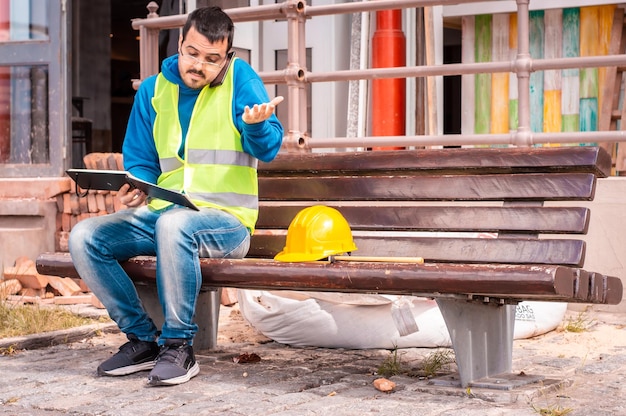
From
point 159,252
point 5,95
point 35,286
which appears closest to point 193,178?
point 159,252

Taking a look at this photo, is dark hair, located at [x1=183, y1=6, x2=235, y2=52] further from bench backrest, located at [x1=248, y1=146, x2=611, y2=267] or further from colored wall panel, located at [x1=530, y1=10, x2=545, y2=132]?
colored wall panel, located at [x1=530, y1=10, x2=545, y2=132]

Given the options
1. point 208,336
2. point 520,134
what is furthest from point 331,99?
point 208,336

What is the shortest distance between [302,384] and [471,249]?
875 mm

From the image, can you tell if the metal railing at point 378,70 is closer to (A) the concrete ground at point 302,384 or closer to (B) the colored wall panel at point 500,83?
(A) the concrete ground at point 302,384

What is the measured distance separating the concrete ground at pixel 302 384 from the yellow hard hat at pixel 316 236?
503 mm

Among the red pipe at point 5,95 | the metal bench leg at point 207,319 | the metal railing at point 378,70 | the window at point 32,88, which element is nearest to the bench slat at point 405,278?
the metal bench leg at point 207,319

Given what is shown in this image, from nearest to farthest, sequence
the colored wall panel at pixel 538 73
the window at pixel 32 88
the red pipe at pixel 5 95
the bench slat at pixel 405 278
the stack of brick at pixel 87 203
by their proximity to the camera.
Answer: the bench slat at pixel 405 278 < the stack of brick at pixel 87 203 < the window at pixel 32 88 < the red pipe at pixel 5 95 < the colored wall panel at pixel 538 73

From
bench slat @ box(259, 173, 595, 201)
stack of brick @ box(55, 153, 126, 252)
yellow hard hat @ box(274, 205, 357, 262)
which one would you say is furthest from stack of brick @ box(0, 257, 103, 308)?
yellow hard hat @ box(274, 205, 357, 262)

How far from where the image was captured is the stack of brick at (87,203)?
8406 millimetres

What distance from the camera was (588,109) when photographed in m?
9.19

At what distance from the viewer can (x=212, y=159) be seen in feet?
15.9

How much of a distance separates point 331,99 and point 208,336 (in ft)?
13.3

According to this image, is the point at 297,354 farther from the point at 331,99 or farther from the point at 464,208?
the point at 331,99

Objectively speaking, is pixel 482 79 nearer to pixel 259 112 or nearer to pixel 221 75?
pixel 221 75
